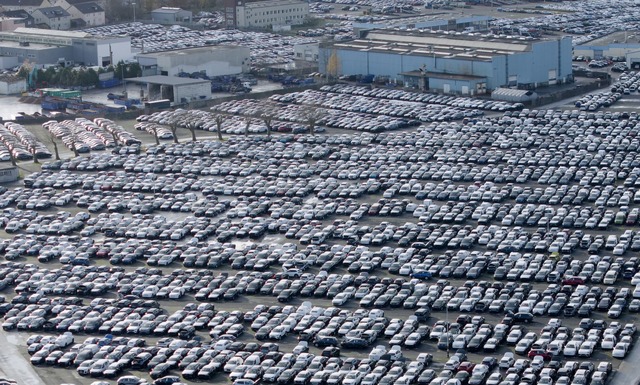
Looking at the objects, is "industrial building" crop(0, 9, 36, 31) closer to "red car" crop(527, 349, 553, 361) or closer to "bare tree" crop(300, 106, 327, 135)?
"bare tree" crop(300, 106, 327, 135)

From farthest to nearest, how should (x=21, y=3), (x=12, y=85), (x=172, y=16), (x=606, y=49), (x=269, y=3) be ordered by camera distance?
(x=21, y=3), (x=172, y=16), (x=269, y=3), (x=606, y=49), (x=12, y=85)

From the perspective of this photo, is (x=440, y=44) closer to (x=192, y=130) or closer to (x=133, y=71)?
(x=133, y=71)

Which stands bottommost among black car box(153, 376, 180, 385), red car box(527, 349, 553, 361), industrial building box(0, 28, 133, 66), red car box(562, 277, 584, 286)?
black car box(153, 376, 180, 385)

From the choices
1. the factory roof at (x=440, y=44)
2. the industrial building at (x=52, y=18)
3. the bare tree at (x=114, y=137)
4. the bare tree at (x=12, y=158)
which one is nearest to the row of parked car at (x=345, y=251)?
the bare tree at (x=114, y=137)

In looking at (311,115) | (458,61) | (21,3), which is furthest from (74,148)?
(21,3)

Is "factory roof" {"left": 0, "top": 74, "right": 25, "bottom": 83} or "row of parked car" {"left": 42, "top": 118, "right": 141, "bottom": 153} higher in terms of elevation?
"factory roof" {"left": 0, "top": 74, "right": 25, "bottom": 83}

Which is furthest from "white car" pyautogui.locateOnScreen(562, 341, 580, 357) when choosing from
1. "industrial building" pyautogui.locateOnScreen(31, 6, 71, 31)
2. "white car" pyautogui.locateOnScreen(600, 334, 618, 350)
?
"industrial building" pyautogui.locateOnScreen(31, 6, 71, 31)
